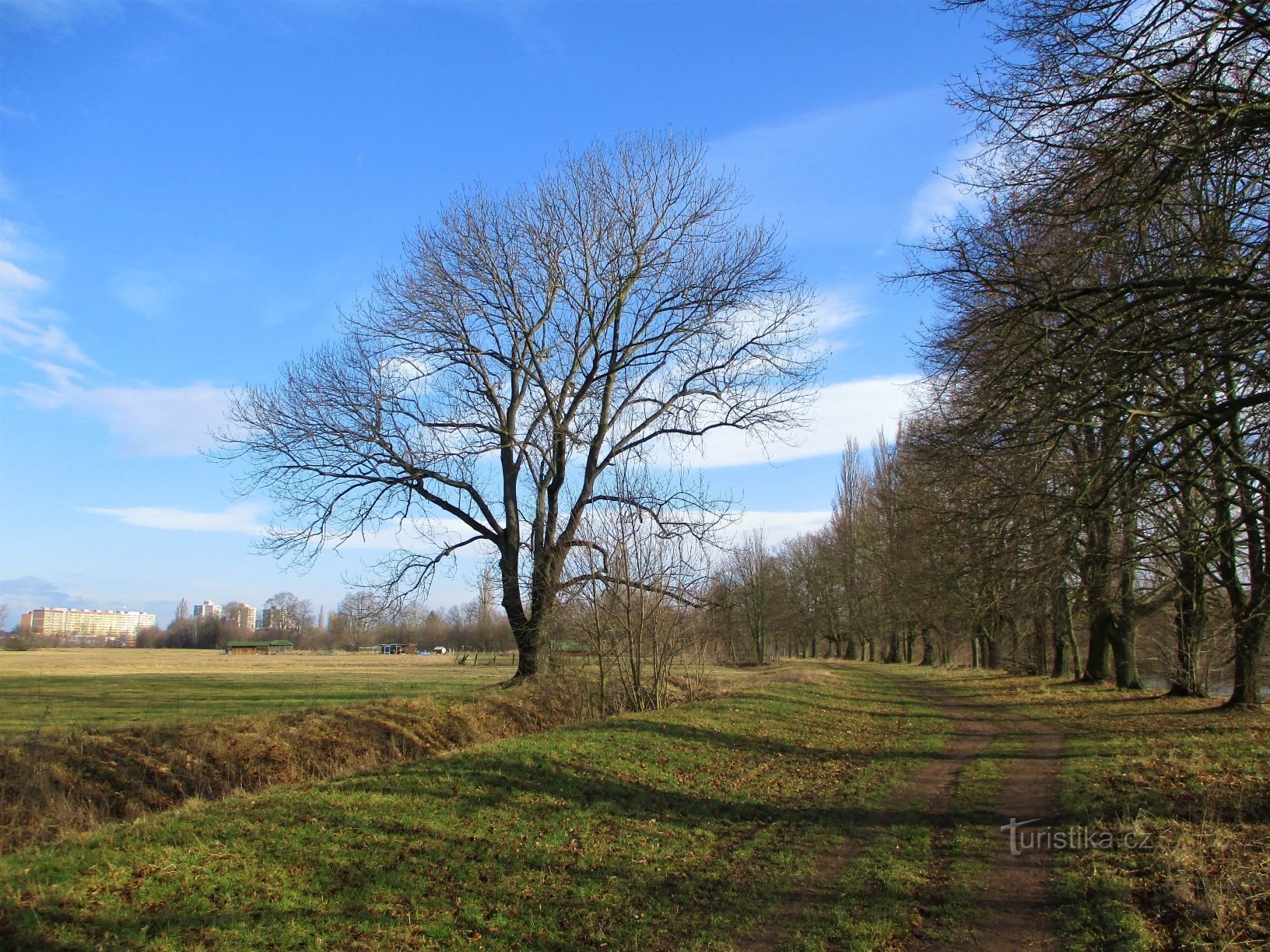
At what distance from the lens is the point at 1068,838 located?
7773mm

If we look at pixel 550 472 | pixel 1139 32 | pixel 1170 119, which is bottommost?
pixel 550 472

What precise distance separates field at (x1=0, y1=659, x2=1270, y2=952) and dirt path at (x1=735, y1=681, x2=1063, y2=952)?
4cm

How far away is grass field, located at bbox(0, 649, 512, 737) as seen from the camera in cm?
1895

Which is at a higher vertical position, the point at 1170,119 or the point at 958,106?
the point at 958,106

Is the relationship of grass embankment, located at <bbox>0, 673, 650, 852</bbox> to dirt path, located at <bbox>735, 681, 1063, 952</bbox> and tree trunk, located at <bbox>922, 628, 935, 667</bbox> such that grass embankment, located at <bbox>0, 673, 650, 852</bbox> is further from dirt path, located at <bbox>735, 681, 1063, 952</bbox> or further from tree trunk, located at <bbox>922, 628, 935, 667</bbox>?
tree trunk, located at <bbox>922, 628, 935, 667</bbox>

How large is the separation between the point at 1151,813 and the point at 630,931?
574cm

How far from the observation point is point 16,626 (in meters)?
85.6

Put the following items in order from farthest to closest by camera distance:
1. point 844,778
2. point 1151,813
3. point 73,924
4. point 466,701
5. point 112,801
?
point 466,701
point 112,801
point 844,778
point 1151,813
point 73,924

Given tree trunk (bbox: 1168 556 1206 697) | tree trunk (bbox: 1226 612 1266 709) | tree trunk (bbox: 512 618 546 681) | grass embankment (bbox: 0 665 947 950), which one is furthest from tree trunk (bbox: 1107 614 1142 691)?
tree trunk (bbox: 512 618 546 681)

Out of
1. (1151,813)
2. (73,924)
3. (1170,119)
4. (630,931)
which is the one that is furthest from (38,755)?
(1170,119)

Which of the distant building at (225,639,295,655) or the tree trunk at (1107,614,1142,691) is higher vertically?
the tree trunk at (1107,614,1142,691)

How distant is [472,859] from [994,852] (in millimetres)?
5043

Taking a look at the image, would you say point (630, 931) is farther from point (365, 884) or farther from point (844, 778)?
point (844, 778)

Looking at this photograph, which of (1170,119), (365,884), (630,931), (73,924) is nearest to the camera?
(73,924)
